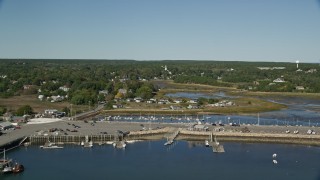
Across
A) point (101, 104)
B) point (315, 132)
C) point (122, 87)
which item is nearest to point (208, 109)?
point (101, 104)

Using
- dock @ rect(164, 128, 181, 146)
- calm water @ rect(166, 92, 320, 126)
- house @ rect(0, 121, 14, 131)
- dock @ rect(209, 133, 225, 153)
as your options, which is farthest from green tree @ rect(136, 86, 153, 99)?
dock @ rect(209, 133, 225, 153)

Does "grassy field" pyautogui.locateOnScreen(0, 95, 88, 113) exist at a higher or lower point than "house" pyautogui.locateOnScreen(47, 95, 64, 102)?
lower

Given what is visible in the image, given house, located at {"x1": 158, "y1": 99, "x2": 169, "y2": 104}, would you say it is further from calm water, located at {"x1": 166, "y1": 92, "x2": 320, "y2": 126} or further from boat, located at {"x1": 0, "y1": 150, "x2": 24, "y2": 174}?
boat, located at {"x1": 0, "y1": 150, "x2": 24, "y2": 174}

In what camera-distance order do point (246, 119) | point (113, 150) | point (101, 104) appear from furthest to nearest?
point (101, 104), point (246, 119), point (113, 150)

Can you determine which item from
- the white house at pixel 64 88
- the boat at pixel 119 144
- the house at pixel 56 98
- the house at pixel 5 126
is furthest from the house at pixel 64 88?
the boat at pixel 119 144

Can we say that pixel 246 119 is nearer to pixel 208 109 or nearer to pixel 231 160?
pixel 208 109

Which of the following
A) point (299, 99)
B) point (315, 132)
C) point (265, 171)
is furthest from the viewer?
point (299, 99)

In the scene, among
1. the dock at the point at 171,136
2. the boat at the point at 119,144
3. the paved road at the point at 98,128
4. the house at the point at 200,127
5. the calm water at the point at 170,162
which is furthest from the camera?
the house at the point at 200,127

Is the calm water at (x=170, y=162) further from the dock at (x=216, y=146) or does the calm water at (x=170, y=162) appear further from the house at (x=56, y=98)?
the house at (x=56, y=98)

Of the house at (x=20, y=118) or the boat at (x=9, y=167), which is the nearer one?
the boat at (x=9, y=167)
